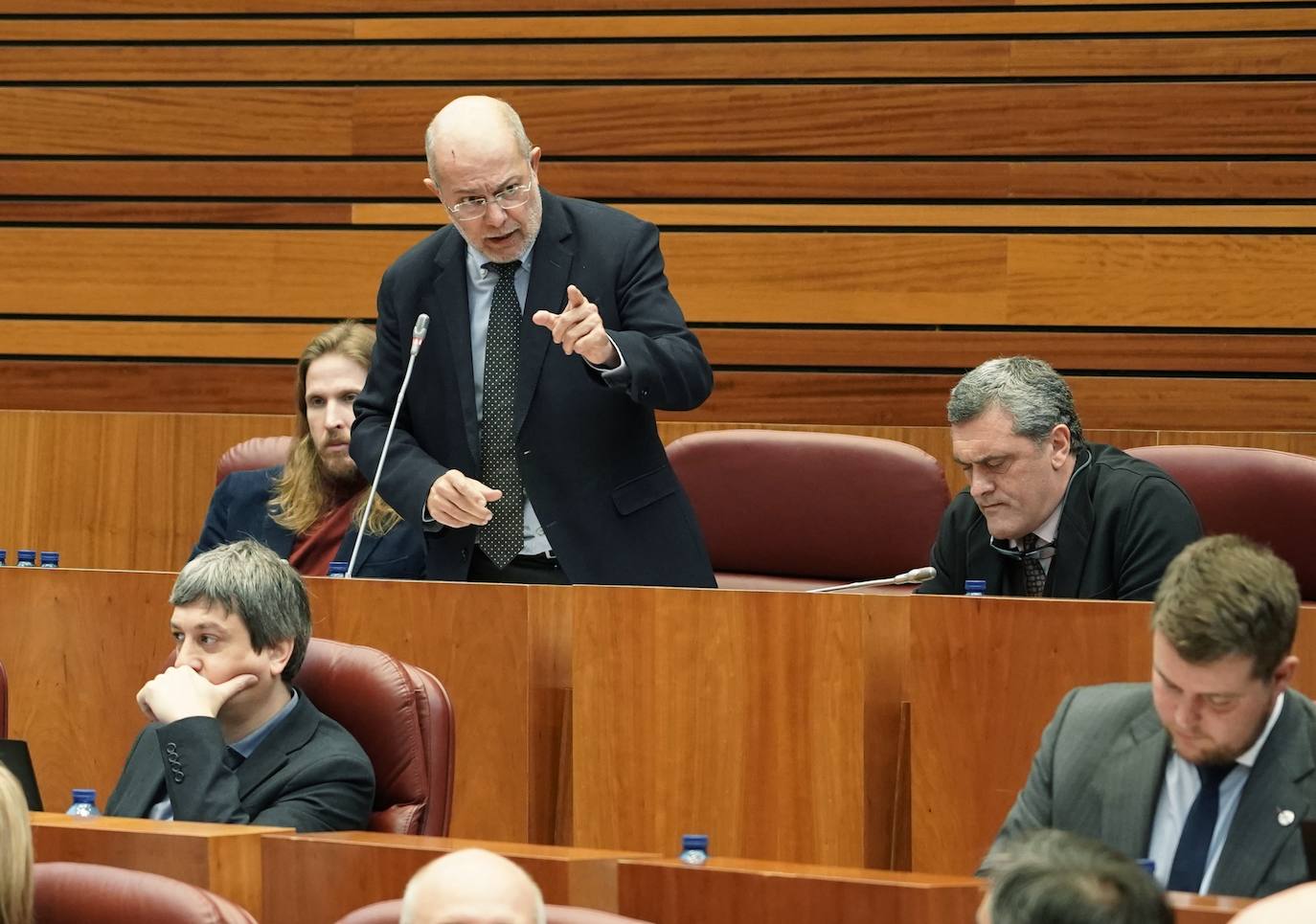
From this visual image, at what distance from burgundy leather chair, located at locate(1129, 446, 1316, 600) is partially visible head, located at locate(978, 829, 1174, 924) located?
182 cm

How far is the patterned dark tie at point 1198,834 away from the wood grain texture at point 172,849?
3.01 ft

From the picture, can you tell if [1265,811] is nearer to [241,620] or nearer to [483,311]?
[241,620]

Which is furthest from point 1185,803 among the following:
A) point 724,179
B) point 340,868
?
point 724,179

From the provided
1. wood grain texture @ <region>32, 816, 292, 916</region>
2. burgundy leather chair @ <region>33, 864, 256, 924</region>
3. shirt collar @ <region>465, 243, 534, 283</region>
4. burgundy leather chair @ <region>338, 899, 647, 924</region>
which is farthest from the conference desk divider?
burgundy leather chair @ <region>33, 864, 256, 924</region>

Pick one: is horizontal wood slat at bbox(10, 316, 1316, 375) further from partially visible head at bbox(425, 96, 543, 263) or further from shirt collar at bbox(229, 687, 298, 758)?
shirt collar at bbox(229, 687, 298, 758)

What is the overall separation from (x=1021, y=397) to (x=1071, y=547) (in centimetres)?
24

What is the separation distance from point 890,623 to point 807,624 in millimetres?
113

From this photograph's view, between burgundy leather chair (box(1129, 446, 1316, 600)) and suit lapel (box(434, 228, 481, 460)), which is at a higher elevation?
suit lapel (box(434, 228, 481, 460))

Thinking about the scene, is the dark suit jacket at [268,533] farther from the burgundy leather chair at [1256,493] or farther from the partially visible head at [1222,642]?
the partially visible head at [1222,642]

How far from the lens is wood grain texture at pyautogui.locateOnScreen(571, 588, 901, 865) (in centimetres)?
254

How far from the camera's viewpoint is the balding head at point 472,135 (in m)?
2.96

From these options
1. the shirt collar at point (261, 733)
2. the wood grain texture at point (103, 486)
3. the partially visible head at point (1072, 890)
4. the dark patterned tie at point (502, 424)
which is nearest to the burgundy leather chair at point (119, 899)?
the shirt collar at point (261, 733)

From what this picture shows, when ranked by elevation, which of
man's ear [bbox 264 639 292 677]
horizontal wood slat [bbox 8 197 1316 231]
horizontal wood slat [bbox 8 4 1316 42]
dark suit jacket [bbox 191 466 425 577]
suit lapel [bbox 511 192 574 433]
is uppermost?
horizontal wood slat [bbox 8 4 1316 42]

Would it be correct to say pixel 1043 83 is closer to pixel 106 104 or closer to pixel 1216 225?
pixel 1216 225
